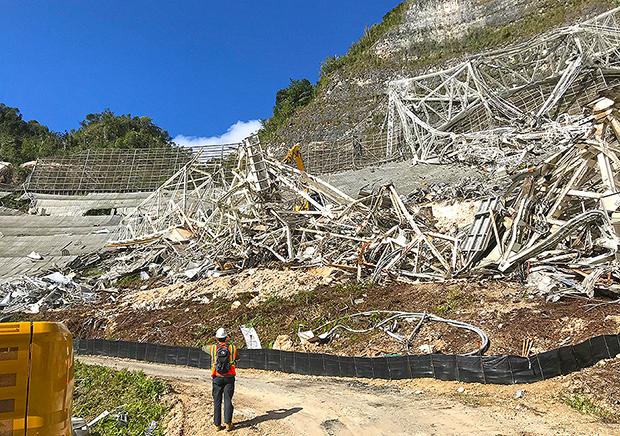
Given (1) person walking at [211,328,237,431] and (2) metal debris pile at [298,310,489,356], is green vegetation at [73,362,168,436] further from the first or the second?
(2) metal debris pile at [298,310,489,356]

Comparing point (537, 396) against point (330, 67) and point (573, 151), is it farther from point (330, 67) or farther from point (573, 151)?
point (330, 67)

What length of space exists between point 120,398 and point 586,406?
6.09m

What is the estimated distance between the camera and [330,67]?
58.7m

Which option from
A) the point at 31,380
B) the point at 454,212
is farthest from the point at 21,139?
the point at 31,380

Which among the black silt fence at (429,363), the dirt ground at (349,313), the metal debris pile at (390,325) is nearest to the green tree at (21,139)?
the dirt ground at (349,313)

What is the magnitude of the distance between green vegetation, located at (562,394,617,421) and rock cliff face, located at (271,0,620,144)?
124 feet

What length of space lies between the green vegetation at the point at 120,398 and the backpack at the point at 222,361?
105cm

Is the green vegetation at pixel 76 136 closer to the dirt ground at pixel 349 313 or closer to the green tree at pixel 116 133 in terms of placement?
the green tree at pixel 116 133

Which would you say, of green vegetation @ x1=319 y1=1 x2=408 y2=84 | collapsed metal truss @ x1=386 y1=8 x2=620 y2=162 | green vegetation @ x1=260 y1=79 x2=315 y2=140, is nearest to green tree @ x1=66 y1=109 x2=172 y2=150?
green vegetation @ x1=260 y1=79 x2=315 y2=140

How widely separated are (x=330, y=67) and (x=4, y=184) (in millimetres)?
35295

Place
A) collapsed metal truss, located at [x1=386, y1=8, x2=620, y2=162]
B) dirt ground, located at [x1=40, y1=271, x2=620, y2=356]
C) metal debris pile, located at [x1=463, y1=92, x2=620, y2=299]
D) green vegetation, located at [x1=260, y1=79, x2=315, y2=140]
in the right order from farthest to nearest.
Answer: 1. green vegetation, located at [x1=260, y1=79, x2=315, y2=140]
2. collapsed metal truss, located at [x1=386, y1=8, x2=620, y2=162]
3. metal debris pile, located at [x1=463, y1=92, x2=620, y2=299]
4. dirt ground, located at [x1=40, y1=271, x2=620, y2=356]

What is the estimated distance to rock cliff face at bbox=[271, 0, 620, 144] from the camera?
46.3 metres

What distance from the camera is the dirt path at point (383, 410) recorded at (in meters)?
5.71

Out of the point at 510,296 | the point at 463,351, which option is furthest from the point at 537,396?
the point at 510,296
